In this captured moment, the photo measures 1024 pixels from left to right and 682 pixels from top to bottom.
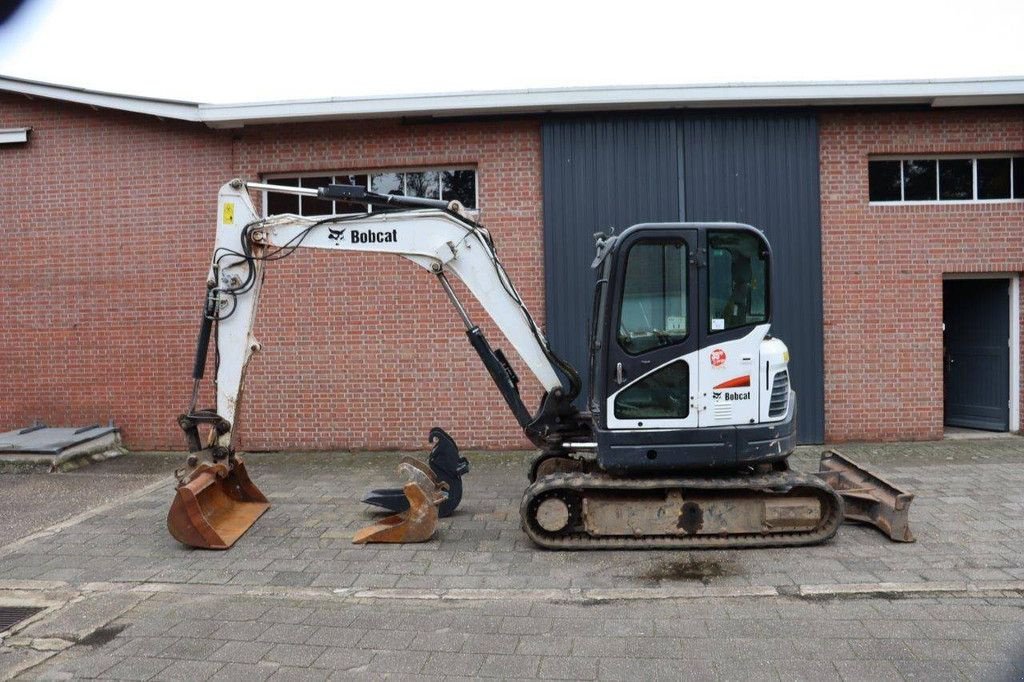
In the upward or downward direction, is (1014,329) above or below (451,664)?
above

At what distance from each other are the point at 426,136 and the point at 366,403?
3.85m

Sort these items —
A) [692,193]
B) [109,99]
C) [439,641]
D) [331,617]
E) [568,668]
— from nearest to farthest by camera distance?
1. [568,668]
2. [439,641]
3. [331,617]
4. [692,193]
5. [109,99]

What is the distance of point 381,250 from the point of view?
260 inches

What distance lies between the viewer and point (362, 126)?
1046 centimetres

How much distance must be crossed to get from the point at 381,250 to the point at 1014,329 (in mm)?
9214

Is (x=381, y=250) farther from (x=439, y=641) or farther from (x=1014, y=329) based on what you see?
(x=1014, y=329)

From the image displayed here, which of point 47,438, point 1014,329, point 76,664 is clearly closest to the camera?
point 76,664

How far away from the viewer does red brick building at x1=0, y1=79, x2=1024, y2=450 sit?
33.6 feet

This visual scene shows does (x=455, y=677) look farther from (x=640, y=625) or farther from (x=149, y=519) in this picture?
(x=149, y=519)

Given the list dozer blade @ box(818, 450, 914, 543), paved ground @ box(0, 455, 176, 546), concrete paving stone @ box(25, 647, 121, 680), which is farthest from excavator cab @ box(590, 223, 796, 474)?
paved ground @ box(0, 455, 176, 546)

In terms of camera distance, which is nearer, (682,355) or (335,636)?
(335,636)

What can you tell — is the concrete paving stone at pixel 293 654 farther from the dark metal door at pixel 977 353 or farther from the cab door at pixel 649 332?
the dark metal door at pixel 977 353

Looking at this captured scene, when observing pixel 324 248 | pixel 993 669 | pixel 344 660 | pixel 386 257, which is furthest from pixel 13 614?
pixel 386 257

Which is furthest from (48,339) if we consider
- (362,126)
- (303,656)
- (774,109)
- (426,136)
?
(774,109)
